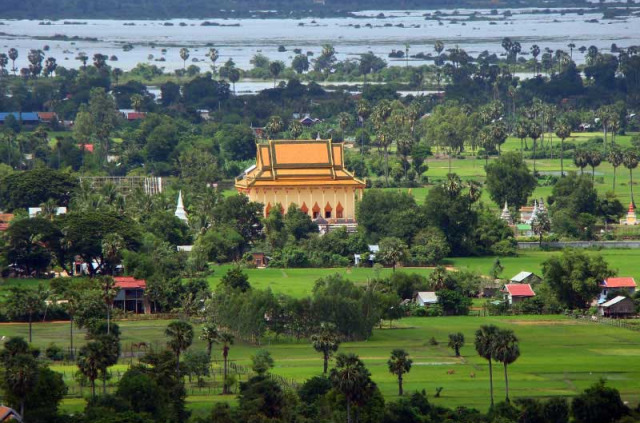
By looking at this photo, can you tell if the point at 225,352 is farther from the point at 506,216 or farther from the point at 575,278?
the point at 506,216

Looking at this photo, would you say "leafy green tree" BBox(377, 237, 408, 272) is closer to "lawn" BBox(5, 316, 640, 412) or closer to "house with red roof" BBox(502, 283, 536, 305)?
"house with red roof" BBox(502, 283, 536, 305)

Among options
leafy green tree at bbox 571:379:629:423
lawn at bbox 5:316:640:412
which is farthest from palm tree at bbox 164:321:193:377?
leafy green tree at bbox 571:379:629:423

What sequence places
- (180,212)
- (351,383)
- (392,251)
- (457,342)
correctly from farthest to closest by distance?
(180,212), (392,251), (457,342), (351,383)

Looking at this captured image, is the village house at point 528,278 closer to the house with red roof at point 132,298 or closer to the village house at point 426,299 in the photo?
the village house at point 426,299

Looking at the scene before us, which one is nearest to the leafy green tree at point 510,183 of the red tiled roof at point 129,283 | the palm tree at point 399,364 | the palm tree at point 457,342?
the red tiled roof at point 129,283

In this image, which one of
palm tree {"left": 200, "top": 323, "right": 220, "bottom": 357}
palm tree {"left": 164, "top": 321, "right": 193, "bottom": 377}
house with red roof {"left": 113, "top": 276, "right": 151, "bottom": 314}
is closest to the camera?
palm tree {"left": 164, "top": 321, "right": 193, "bottom": 377}

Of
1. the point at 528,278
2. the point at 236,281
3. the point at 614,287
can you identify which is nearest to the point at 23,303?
the point at 236,281

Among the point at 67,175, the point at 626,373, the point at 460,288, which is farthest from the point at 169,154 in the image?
the point at 626,373
